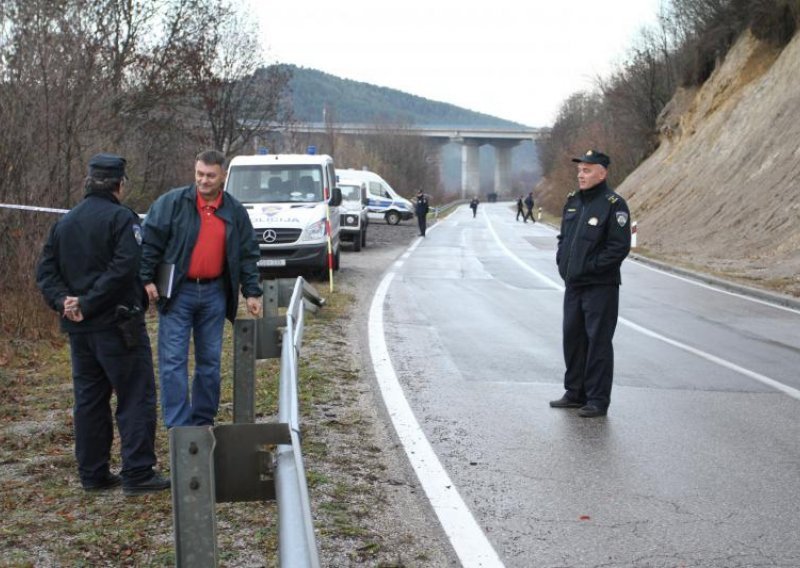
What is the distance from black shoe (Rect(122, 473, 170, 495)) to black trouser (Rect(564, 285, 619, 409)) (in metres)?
3.59

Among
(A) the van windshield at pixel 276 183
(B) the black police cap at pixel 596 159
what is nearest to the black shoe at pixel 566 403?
(B) the black police cap at pixel 596 159

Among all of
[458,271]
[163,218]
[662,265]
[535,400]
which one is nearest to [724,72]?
[662,265]

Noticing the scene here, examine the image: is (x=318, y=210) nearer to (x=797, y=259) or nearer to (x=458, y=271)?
(x=458, y=271)

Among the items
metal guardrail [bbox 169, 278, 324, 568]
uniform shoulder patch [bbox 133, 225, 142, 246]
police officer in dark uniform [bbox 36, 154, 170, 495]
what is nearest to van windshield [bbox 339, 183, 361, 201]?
uniform shoulder patch [bbox 133, 225, 142, 246]

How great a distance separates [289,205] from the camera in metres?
19.0

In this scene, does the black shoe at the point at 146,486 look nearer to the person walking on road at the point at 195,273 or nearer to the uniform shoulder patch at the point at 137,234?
the person walking on road at the point at 195,273

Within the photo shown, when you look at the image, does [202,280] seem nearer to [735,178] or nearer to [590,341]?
[590,341]

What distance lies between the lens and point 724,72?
40.5 metres

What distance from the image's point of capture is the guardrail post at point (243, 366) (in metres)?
6.56

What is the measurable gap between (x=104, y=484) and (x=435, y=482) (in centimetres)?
187

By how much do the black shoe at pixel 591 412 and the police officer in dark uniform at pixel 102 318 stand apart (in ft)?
11.4

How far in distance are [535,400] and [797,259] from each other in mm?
15600

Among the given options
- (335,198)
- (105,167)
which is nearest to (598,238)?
(105,167)

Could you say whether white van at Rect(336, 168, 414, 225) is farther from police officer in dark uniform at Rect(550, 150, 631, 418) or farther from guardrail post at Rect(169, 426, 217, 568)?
guardrail post at Rect(169, 426, 217, 568)
